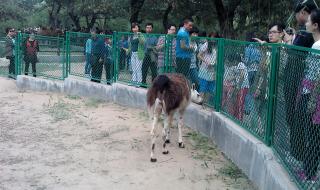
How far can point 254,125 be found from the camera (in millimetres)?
5570

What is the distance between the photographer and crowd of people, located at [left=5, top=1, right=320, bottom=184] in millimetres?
3939

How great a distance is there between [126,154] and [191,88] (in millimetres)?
1688

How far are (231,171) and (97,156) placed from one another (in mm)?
1852

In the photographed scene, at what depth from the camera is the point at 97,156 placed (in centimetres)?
618

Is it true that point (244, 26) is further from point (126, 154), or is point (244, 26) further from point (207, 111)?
point (126, 154)

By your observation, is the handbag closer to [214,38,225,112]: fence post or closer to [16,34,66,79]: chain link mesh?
[214,38,225,112]: fence post

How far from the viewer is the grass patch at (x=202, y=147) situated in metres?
6.27

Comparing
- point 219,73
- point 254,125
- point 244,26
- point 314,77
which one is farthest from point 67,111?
point 244,26

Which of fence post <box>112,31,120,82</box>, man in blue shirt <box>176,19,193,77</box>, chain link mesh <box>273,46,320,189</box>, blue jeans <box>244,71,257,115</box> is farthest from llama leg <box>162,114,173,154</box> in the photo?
fence post <box>112,31,120,82</box>

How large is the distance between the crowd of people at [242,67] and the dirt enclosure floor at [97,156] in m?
0.84

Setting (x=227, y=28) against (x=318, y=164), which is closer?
(x=318, y=164)

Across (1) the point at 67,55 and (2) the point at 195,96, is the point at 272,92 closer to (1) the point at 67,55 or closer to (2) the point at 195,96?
(2) the point at 195,96

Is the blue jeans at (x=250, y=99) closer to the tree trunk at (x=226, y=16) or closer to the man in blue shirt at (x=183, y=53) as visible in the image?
the man in blue shirt at (x=183, y=53)

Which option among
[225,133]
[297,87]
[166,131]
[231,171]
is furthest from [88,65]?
[297,87]
